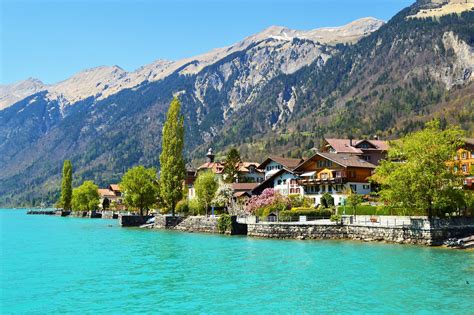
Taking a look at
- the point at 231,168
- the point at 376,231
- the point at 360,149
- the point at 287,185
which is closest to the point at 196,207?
the point at 287,185

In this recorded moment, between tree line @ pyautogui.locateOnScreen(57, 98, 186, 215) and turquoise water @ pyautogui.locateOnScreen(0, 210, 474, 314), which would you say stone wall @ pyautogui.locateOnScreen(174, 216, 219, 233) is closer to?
tree line @ pyautogui.locateOnScreen(57, 98, 186, 215)

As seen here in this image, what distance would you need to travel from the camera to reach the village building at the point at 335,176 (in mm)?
87812

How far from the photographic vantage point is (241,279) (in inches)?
1421

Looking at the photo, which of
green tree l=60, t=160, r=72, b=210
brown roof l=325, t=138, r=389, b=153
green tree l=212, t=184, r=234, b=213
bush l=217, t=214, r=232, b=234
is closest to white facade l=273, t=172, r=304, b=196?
green tree l=212, t=184, r=234, b=213

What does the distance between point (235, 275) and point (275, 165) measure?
77.4 meters

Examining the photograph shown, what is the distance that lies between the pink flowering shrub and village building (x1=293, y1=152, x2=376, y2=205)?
6736 millimetres

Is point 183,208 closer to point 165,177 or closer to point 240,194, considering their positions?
point 240,194

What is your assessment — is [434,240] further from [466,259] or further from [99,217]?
[99,217]

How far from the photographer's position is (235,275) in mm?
37750

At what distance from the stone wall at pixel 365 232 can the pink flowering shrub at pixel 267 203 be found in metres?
14.0

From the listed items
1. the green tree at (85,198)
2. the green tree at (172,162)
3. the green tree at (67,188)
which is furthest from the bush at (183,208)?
the green tree at (67,188)

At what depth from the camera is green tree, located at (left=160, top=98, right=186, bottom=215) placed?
95438mm

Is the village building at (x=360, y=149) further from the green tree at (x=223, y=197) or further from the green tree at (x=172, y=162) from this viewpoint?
the green tree at (x=172, y=162)

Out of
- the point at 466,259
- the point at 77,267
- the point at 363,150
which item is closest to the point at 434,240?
the point at 466,259
